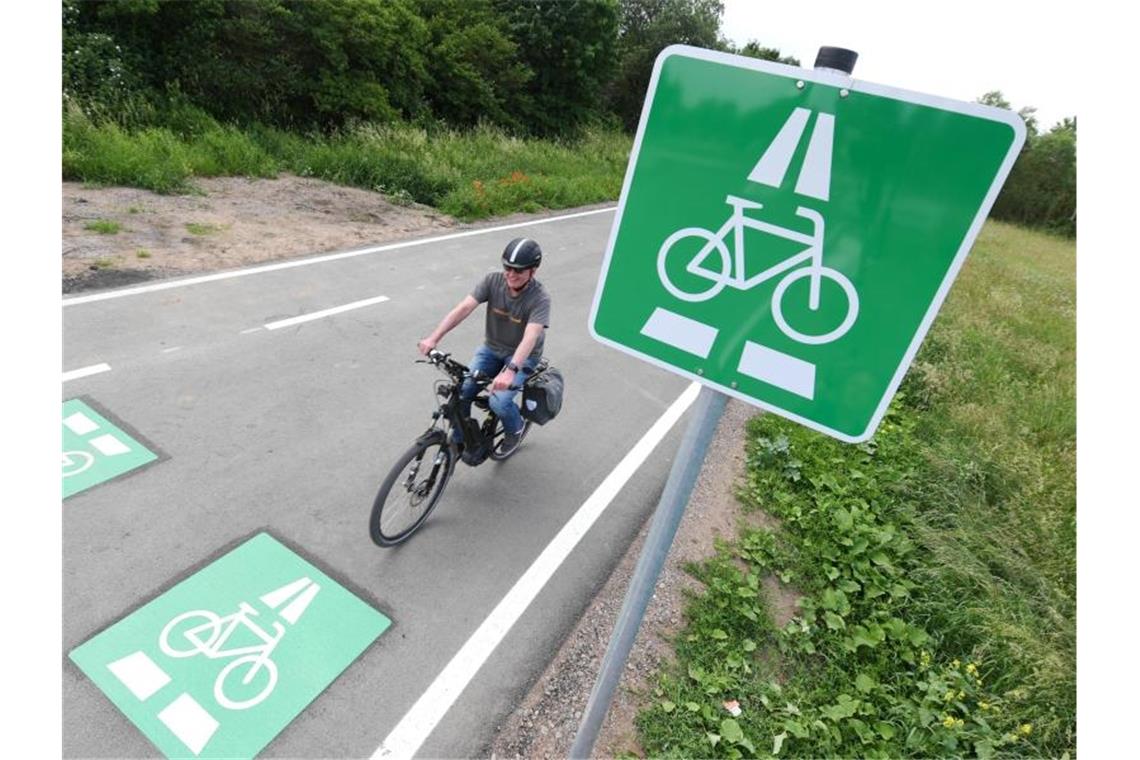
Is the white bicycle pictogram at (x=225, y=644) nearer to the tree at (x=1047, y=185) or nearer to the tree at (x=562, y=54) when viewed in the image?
the tree at (x=562, y=54)

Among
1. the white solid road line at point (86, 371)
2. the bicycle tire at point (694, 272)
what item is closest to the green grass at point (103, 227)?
the white solid road line at point (86, 371)

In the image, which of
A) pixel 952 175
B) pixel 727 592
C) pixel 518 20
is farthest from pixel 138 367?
pixel 518 20

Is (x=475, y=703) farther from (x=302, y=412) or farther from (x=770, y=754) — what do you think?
(x=302, y=412)

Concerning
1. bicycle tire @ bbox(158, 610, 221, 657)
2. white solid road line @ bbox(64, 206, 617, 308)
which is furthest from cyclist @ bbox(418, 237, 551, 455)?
white solid road line @ bbox(64, 206, 617, 308)

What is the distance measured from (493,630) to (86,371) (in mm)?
4473

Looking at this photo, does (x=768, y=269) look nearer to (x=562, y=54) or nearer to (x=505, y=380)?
(x=505, y=380)

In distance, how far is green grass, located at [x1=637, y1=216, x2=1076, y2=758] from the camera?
319 cm

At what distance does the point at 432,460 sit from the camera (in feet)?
13.7

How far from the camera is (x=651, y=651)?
3492mm

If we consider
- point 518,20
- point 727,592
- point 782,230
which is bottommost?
point 727,592

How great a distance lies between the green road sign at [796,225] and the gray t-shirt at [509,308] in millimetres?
2453

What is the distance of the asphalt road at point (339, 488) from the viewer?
308cm

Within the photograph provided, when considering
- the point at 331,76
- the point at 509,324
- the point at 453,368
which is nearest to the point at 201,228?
the point at 509,324

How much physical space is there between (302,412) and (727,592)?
3858 mm
